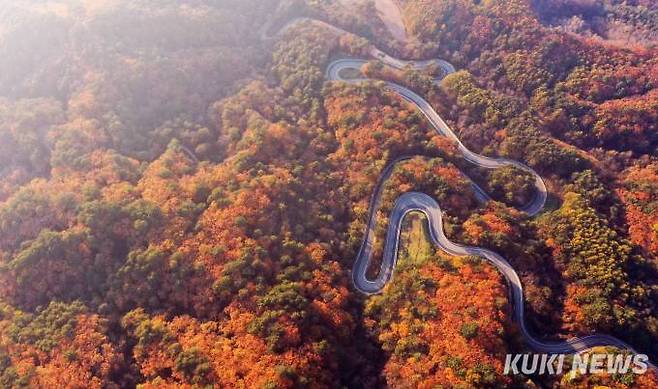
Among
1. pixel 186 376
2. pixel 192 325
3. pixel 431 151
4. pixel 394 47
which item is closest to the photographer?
pixel 186 376

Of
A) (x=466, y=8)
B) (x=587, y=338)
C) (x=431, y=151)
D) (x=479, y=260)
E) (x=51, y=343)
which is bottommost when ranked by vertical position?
(x=51, y=343)

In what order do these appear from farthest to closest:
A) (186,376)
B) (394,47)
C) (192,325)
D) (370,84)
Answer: (394,47), (370,84), (192,325), (186,376)

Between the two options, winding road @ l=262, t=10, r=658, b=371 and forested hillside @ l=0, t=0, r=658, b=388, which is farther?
winding road @ l=262, t=10, r=658, b=371

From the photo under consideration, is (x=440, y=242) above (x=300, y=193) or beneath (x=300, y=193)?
beneath

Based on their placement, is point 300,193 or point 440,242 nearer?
point 440,242

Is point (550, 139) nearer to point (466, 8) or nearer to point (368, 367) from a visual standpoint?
point (466, 8)

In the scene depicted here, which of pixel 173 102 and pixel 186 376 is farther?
pixel 173 102

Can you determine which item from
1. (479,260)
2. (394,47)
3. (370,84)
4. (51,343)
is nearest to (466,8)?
(394,47)

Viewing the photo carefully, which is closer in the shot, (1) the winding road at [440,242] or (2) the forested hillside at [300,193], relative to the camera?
(2) the forested hillside at [300,193]
